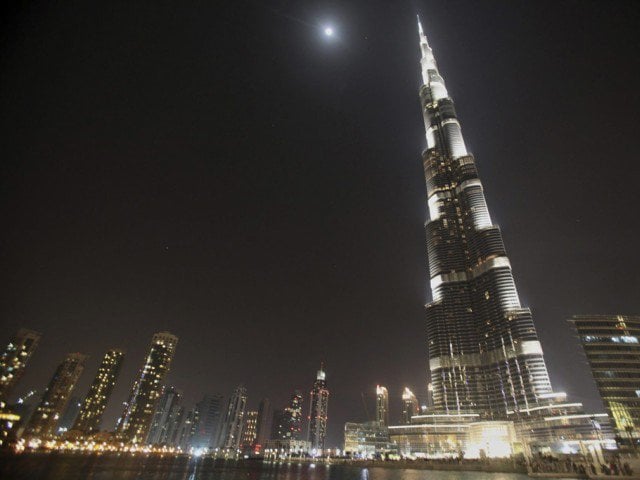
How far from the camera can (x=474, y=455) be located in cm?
15512

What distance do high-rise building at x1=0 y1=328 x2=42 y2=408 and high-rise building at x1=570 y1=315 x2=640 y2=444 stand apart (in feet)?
707

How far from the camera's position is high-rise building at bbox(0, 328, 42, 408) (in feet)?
500

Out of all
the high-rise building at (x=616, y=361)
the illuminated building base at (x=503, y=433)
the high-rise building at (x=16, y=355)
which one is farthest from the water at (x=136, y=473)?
the high-rise building at (x=16, y=355)

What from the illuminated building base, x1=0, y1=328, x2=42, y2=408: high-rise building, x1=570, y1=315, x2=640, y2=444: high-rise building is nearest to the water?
x1=570, y1=315, x2=640, y2=444: high-rise building

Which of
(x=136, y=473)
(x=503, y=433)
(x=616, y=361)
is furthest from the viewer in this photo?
(x=503, y=433)

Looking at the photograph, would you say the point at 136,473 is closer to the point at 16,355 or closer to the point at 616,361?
the point at 616,361

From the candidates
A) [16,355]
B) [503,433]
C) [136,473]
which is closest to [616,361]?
[503,433]

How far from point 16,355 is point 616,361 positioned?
22850cm

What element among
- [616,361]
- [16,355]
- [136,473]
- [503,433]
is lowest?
[136,473]

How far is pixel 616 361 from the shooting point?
108 m

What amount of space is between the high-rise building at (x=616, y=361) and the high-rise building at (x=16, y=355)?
216m

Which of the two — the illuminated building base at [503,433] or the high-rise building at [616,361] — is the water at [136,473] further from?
the illuminated building base at [503,433]

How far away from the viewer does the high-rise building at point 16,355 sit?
500 ft

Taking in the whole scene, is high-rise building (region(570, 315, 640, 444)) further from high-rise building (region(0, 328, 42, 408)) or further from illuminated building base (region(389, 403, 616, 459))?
high-rise building (region(0, 328, 42, 408))
